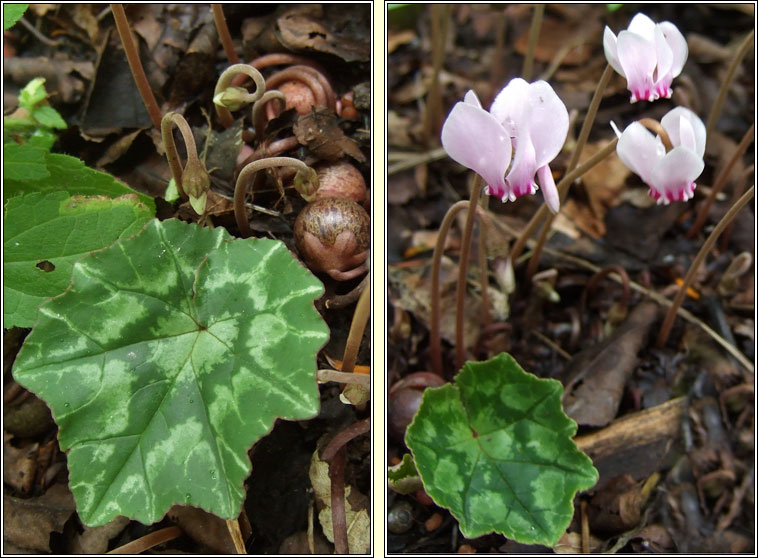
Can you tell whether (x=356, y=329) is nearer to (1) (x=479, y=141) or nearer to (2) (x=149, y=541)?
(1) (x=479, y=141)

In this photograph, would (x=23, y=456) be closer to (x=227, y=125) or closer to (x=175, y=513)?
(x=175, y=513)

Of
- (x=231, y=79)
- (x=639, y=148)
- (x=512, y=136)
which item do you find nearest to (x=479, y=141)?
(x=512, y=136)

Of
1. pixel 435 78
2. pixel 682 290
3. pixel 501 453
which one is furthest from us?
pixel 435 78

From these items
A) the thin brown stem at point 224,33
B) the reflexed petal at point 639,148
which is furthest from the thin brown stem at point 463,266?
the thin brown stem at point 224,33

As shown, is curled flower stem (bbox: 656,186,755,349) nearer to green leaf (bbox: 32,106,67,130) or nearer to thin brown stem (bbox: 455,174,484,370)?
thin brown stem (bbox: 455,174,484,370)

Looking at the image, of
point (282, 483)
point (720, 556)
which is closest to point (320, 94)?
point (282, 483)
